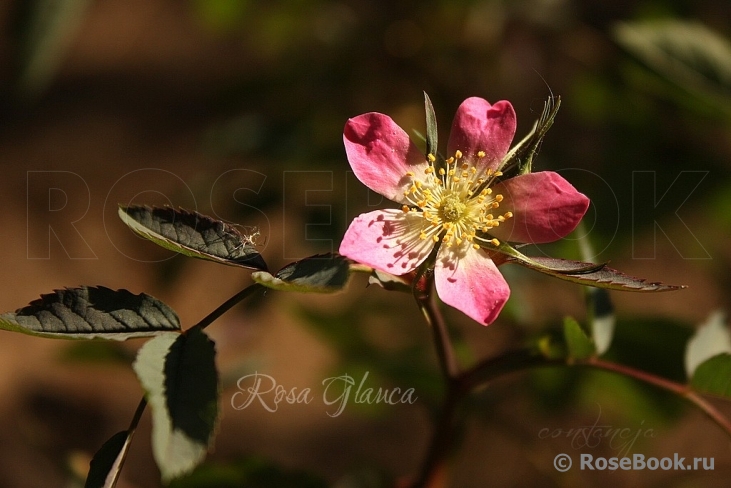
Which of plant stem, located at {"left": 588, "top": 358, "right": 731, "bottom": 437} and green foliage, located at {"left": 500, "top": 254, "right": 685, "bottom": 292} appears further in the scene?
plant stem, located at {"left": 588, "top": 358, "right": 731, "bottom": 437}

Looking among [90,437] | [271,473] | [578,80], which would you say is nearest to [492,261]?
[271,473]

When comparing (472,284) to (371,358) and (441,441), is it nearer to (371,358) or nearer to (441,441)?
(441,441)

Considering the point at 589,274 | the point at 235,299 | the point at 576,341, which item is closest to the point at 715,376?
the point at 576,341

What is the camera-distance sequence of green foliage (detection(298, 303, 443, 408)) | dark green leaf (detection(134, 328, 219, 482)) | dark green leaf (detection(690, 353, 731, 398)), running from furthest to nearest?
green foliage (detection(298, 303, 443, 408)) → dark green leaf (detection(690, 353, 731, 398)) → dark green leaf (detection(134, 328, 219, 482))

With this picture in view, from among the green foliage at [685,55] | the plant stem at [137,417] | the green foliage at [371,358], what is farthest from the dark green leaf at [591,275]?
the green foliage at [685,55]

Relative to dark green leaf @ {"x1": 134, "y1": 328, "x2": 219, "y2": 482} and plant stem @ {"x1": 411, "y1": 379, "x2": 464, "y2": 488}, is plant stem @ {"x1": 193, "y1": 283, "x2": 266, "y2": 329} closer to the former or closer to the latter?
dark green leaf @ {"x1": 134, "y1": 328, "x2": 219, "y2": 482}

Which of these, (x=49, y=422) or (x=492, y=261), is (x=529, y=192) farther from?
(x=49, y=422)

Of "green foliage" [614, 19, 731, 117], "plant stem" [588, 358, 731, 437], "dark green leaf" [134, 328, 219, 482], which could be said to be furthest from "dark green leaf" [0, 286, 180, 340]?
"green foliage" [614, 19, 731, 117]
